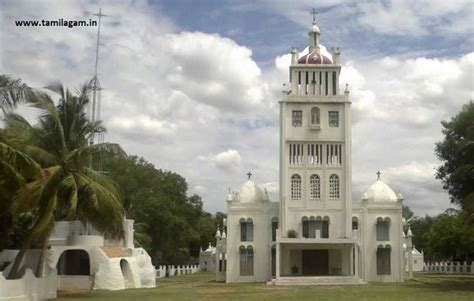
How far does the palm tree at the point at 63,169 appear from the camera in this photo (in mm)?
25016

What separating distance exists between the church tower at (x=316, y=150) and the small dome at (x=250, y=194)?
8.70 feet

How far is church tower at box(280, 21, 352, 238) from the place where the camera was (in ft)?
156

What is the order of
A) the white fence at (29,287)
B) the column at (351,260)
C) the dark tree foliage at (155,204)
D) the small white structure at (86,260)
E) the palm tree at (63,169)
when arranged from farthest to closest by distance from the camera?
the dark tree foliage at (155,204) < the column at (351,260) < the small white structure at (86,260) < the palm tree at (63,169) < the white fence at (29,287)

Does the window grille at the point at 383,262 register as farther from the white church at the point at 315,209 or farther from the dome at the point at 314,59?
the dome at the point at 314,59

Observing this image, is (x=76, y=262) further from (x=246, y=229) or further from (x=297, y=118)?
(x=297, y=118)

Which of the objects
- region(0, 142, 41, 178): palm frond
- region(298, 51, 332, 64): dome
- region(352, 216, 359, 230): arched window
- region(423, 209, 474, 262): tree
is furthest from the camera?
region(423, 209, 474, 262): tree

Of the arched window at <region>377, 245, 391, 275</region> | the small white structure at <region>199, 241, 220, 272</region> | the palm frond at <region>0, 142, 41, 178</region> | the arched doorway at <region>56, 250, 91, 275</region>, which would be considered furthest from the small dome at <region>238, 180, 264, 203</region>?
the small white structure at <region>199, 241, 220, 272</region>

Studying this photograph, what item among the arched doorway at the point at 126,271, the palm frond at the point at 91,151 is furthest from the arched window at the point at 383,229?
the palm frond at the point at 91,151

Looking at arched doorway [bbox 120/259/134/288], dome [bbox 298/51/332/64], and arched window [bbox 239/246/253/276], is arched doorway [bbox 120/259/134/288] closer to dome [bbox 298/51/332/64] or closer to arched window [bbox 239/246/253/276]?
arched window [bbox 239/246/253/276]

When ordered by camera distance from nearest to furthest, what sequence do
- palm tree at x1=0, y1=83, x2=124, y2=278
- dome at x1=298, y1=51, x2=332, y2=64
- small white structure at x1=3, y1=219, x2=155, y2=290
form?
palm tree at x1=0, y1=83, x2=124, y2=278
small white structure at x1=3, y1=219, x2=155, y2=290
dome at x1=298, y1=51, x2=332, y2=64

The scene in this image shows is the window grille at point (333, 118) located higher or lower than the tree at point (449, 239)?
higher

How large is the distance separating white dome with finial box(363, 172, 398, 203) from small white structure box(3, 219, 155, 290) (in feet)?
64.1

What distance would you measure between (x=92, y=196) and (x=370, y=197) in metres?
28.1

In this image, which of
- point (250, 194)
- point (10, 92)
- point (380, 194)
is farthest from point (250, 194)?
point (10, 92)
